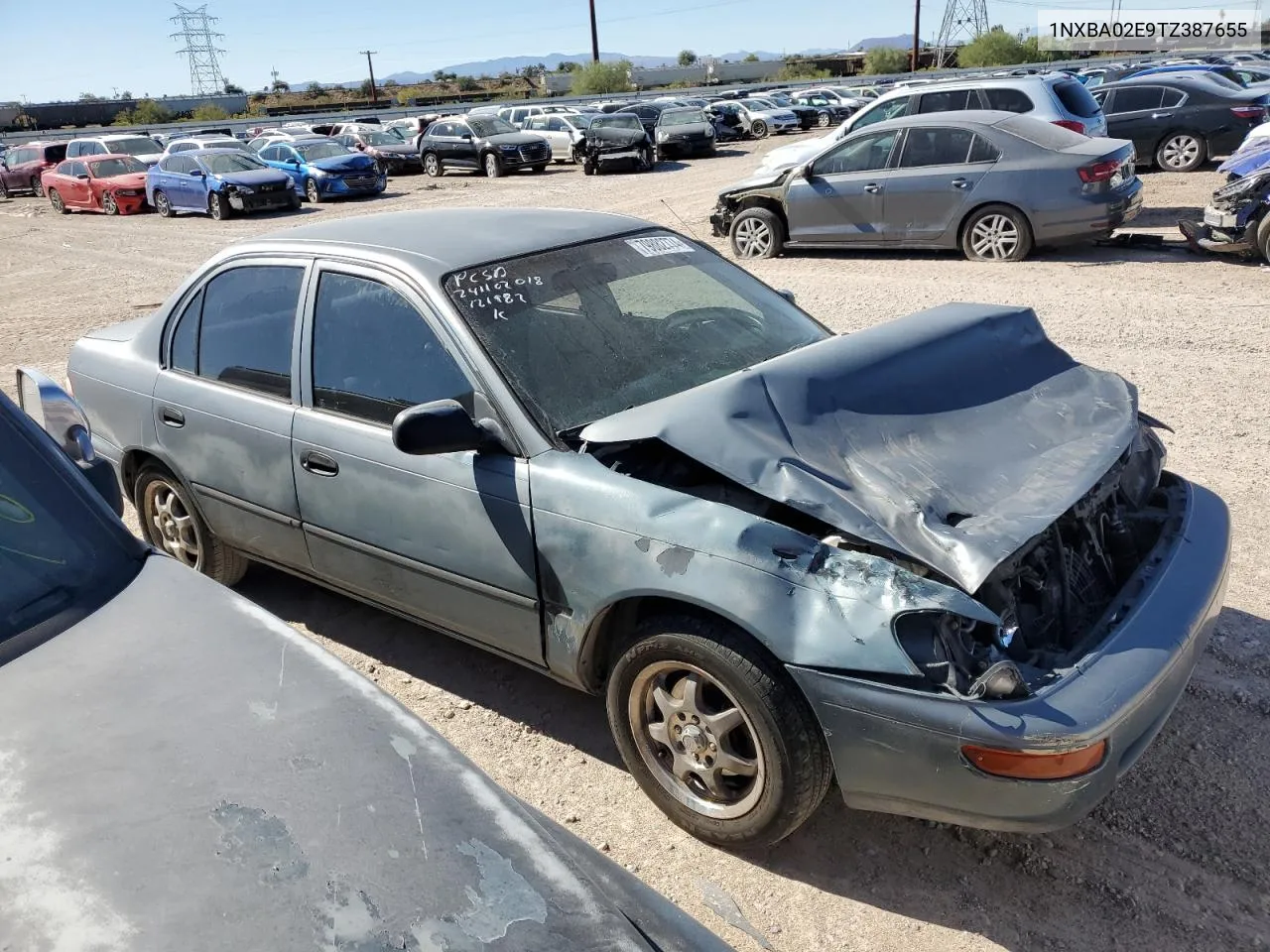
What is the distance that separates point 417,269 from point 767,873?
227 cm

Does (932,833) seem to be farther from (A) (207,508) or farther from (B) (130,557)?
(A) (207,508)

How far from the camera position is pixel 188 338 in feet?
14.4

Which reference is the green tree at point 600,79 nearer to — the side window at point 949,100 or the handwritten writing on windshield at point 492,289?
the side window at point 949,100

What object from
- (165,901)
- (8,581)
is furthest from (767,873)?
(8,581)

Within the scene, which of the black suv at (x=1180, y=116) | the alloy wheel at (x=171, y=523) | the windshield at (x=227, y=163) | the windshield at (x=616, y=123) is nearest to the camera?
the alloy wheel at (x=171, y=523)

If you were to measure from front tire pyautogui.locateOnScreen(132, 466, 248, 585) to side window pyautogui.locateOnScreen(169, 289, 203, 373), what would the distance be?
528 mm

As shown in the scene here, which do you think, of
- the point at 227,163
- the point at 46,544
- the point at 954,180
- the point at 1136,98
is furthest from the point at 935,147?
the point at 227,163

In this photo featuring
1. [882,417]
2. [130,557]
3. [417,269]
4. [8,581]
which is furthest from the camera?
[417,269]

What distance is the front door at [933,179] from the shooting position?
10680 mm

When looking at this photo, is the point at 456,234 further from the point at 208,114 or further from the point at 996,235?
the point at 208,114

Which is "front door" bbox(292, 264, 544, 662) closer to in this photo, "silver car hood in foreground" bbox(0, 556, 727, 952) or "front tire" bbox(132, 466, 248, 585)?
"front tire" bbox(132, 466, 248, 585)

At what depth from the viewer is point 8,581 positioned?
227 centimetres

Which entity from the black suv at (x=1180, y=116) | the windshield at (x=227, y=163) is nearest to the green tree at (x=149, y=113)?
the windshield at (x=227, y=163)

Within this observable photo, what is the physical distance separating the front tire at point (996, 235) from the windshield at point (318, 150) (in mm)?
17065
